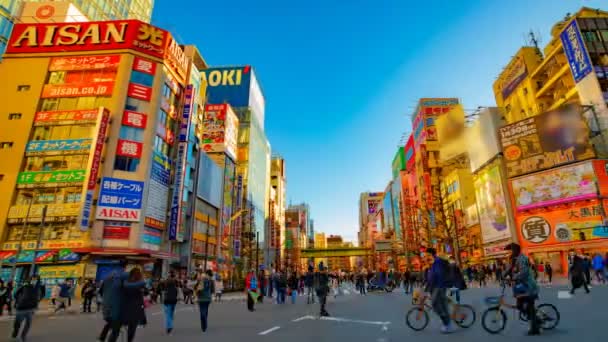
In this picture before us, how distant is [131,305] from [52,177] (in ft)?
117

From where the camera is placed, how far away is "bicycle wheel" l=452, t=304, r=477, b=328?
8727mm

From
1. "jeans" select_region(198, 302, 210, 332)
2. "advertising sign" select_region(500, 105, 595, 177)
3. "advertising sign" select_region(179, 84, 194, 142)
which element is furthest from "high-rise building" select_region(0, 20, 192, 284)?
"advertising sign" select_region(500, 105, 595, 177)

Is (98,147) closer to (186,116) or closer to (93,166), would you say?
(93,166)

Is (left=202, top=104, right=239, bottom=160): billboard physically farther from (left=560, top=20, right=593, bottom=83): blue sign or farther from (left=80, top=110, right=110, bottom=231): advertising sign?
(left=560, top=20, right=593, bottom=83): blue sign

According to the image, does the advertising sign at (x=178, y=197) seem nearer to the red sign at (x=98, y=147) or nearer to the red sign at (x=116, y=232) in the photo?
the red sign at (x=116, y=232)

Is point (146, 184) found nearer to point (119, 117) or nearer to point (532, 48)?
point (119, 117)

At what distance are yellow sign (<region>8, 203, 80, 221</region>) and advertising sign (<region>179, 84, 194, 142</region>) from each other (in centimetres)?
1395

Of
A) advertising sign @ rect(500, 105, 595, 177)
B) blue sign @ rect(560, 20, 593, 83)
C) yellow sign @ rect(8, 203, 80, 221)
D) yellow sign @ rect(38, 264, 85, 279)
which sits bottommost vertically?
yellow sign @ rect(38, 264, 85, 279)

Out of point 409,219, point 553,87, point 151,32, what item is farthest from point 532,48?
point 151,32

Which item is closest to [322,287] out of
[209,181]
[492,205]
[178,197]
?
[178,197]

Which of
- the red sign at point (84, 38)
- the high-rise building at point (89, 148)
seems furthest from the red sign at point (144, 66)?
the red sign at point (84, 38)

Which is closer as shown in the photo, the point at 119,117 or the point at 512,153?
the point at 119,117

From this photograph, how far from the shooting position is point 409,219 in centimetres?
7875

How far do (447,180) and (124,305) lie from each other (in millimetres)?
68160
